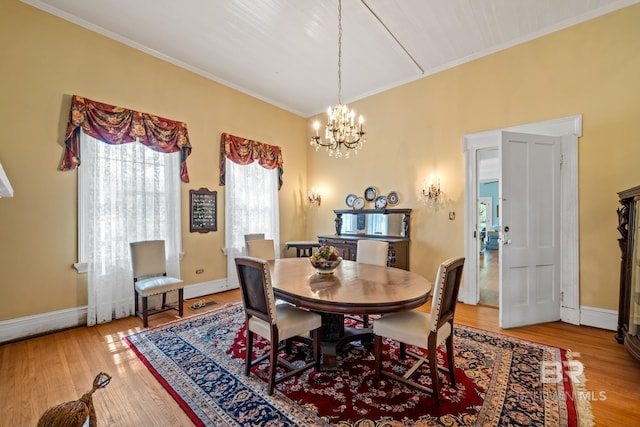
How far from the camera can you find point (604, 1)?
303 cm

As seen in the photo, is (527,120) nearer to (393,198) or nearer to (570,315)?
(393,198)

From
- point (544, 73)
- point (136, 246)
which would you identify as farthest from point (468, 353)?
point (136, 246)

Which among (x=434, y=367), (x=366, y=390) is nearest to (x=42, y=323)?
(x=366, y=390)

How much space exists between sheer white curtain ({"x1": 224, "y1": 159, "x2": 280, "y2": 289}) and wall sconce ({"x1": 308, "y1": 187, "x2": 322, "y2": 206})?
2.90 feet

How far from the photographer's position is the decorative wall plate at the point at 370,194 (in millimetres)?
5086

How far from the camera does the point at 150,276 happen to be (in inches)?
143

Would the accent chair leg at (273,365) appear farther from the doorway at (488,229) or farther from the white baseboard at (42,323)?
the doorway at (488,229)

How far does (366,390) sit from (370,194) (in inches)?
140

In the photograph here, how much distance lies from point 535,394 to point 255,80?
205 inches

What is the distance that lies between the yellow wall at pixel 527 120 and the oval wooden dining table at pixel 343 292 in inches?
85.3

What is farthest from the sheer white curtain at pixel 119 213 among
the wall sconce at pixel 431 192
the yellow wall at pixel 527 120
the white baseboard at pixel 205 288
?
the wall sconce at pixel 431 192

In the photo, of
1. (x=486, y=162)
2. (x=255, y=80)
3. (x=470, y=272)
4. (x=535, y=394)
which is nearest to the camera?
(x=535, y=394)

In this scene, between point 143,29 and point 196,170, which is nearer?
point 143,29

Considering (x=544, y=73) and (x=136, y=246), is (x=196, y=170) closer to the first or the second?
(x=136, y=246)
